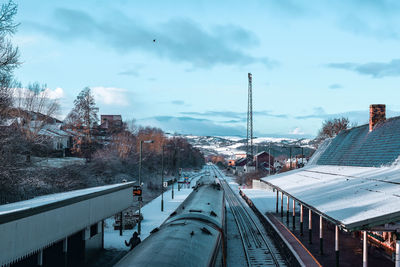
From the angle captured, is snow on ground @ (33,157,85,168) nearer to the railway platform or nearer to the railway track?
the railway track

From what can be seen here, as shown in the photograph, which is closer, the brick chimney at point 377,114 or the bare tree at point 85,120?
the brick chimney at point 377,114

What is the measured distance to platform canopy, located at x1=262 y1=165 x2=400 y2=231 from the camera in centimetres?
1062

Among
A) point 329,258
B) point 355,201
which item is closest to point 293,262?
point 329,258

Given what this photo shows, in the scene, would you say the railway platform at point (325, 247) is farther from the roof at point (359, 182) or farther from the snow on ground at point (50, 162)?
the snow on ground at point (50, 162)

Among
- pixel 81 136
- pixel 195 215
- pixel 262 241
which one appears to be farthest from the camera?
pixel 81 136

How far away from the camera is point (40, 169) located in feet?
114

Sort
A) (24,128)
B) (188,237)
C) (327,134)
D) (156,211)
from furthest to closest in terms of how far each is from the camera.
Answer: (327,134)
(24,128)
(156,211)
(188,237)

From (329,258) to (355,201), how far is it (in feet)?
17.6

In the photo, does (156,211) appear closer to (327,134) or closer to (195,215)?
(195,215)

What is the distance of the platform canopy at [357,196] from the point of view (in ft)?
34.8

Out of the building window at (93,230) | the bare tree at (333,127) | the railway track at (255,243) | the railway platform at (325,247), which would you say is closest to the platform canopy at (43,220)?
the building window at (93,230)

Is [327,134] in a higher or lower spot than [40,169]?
higher

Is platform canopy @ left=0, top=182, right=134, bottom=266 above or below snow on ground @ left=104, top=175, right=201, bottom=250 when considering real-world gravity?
above

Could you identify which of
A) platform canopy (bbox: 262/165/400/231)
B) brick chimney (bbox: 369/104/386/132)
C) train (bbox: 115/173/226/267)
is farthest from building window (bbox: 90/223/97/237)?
brick chimney (bbox: 369/104/386/132)
